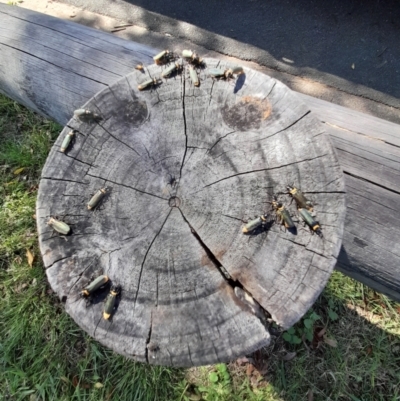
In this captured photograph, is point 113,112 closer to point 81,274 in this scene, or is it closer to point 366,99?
point 81,274

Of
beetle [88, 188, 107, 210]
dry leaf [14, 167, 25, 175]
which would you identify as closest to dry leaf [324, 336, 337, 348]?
beetle [88, 188, 107, 210]

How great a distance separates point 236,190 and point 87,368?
7.19ft

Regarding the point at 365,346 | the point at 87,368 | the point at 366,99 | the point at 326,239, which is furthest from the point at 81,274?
the point at 366,99

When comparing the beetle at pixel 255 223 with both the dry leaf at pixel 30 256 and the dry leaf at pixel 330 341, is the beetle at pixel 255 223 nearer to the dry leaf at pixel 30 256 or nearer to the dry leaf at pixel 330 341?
the dry leaf at pixel 330 341

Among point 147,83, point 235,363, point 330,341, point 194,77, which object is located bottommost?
point 235,363

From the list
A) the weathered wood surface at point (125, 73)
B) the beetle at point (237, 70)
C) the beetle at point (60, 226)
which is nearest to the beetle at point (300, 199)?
the weathered wood surface at point (125, 73)

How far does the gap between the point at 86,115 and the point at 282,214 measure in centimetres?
116

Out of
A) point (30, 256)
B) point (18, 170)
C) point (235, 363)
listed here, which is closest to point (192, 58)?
point (235, 363)

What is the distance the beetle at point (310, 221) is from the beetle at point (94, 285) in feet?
3.15

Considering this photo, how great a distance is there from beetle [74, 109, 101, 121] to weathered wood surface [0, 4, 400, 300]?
2.47ft

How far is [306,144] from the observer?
196cm

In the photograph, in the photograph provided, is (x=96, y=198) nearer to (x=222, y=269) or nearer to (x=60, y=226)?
(x=60, y=226)

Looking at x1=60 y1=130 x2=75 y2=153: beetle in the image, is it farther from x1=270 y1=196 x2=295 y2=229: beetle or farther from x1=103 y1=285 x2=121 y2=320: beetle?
x1=270 y1=196 x2=295 y2=229: beetle

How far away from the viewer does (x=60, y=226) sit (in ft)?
6.49
